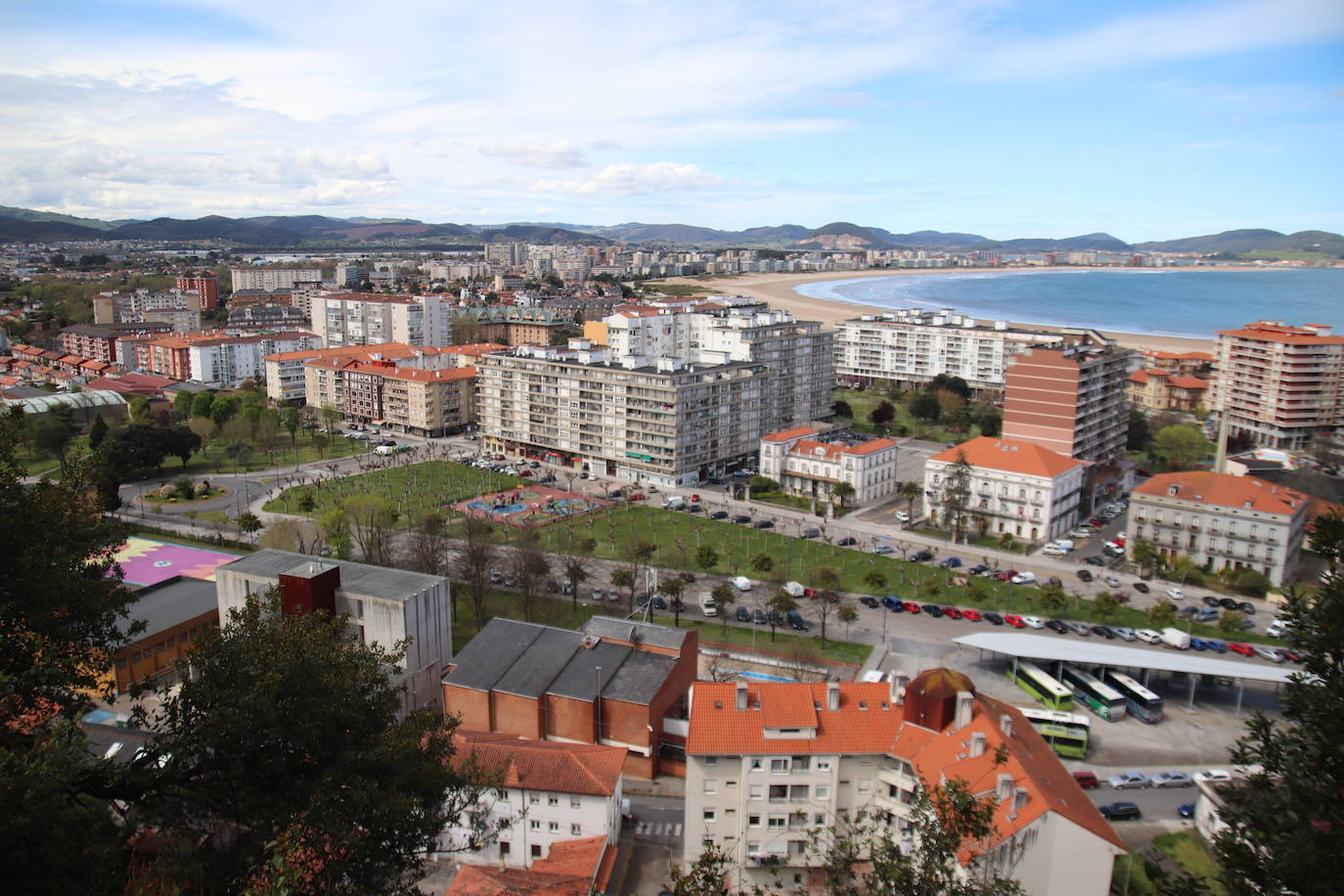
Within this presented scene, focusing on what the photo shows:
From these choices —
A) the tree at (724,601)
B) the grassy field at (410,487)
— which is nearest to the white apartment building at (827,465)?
the grassy field at (410,487)

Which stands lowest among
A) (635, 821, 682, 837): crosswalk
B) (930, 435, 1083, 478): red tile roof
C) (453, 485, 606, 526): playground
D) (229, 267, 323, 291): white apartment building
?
(635, 821, 682, 837): crosswalk

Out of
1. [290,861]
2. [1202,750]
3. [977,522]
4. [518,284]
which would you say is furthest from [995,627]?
[518,284]

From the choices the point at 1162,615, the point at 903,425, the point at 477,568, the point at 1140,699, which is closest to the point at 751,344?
the point at 903,425

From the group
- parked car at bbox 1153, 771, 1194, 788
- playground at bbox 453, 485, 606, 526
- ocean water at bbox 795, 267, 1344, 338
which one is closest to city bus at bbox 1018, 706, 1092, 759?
parked car at bbox 1153, 771, 1194, 788

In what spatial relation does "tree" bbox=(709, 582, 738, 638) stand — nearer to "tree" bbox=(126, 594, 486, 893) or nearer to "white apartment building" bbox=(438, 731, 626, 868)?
"white apartment building" bbox=(438, 731, 626, 868)

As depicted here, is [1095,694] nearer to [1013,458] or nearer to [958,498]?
[958,498]

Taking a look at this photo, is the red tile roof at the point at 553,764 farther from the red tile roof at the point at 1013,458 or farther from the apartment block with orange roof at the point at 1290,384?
the apartment block with orange roof at the point at 1290,384
